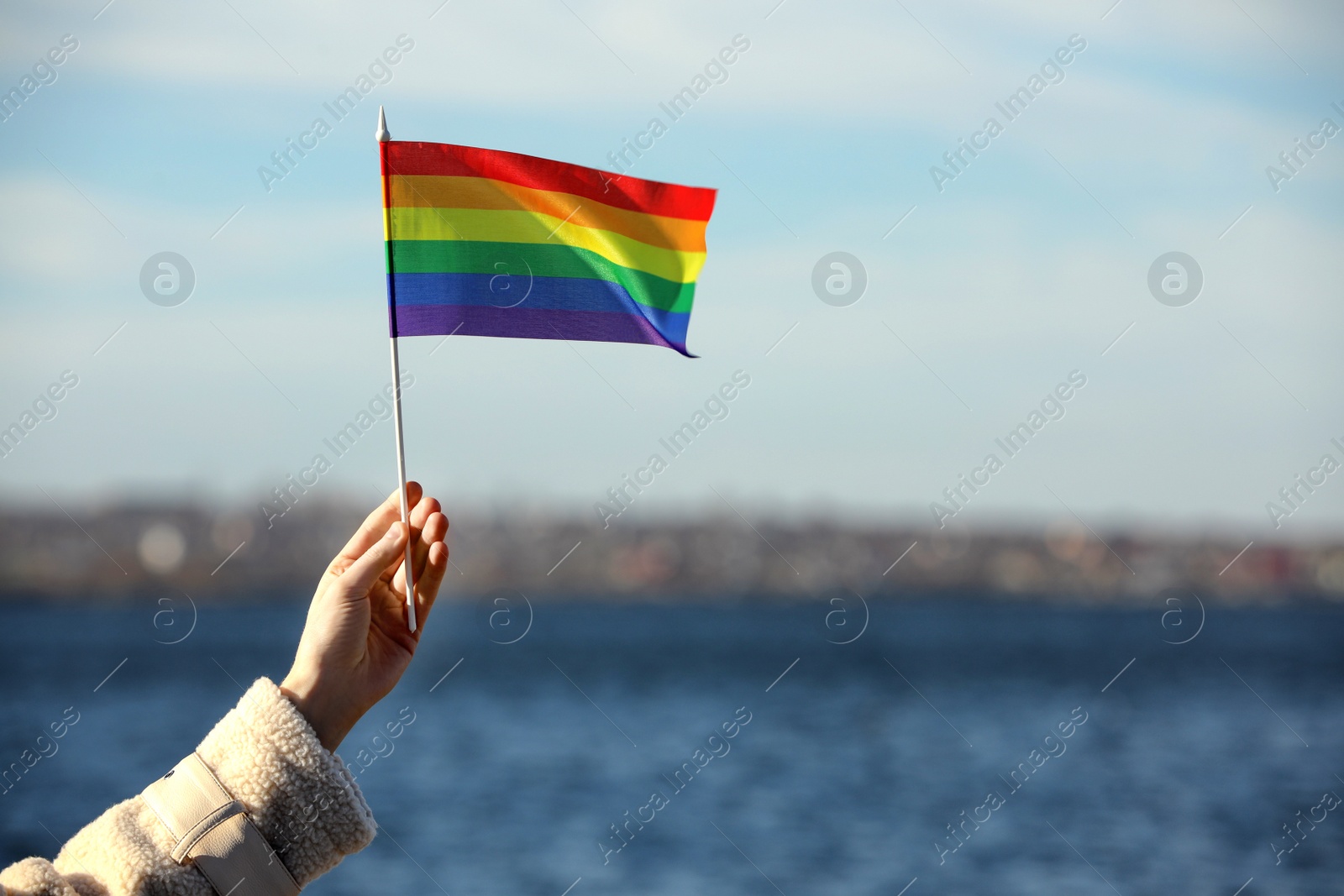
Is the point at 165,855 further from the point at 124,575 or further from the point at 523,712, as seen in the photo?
the point at 124,575

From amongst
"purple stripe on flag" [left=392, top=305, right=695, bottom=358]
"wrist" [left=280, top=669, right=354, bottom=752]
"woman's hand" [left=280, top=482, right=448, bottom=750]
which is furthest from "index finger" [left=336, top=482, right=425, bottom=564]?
"purple stripe on flag" [left=392, top=305, right=695, bottom=358]

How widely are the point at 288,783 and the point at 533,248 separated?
244cm

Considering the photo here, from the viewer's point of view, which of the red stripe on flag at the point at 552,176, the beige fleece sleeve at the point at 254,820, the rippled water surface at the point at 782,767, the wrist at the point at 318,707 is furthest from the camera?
the rippled water surface at the point at 782,767

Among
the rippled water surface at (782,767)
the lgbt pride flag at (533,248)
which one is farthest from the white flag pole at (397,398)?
the rippled water surface at (782,767)

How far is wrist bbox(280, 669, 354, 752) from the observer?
2551 millimetres

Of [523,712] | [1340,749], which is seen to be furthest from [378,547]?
[523,712]

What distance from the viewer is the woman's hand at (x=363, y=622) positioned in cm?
260

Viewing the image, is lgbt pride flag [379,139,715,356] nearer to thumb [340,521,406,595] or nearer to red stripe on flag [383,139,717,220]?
red stripe on flag [383,139,717,220]

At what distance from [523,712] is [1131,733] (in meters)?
21.9

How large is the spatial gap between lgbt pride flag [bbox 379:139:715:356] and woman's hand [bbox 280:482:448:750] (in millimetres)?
1129

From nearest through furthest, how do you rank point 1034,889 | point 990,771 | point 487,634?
point 1034,889 < point 990,771 < point 487,634

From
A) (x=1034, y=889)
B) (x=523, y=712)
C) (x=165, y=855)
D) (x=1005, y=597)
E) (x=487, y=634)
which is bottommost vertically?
(x=1005, y=597)

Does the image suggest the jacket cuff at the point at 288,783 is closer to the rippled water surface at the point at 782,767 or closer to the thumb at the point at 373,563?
the thumb at the point at 373,563

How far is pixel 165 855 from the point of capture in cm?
226
